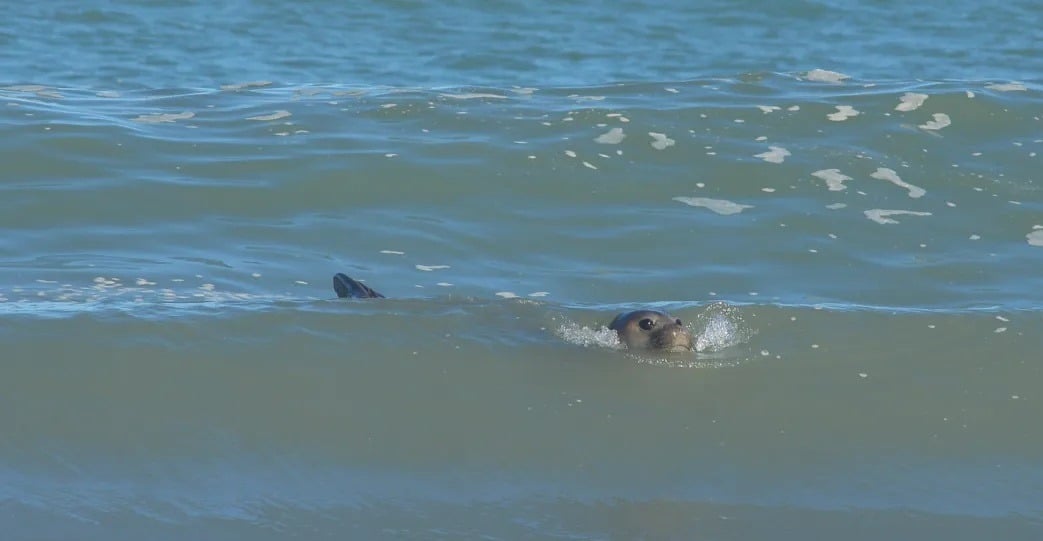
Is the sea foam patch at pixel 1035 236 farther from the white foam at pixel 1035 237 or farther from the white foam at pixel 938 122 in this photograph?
the white foam at pixel 938 122

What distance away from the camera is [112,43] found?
1888 centimetres

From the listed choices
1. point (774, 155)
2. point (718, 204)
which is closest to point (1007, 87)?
point (774, 155)

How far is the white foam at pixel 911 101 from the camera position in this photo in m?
12.9

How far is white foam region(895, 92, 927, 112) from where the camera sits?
12.9 metres

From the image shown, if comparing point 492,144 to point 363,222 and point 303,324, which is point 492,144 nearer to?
point 363,222

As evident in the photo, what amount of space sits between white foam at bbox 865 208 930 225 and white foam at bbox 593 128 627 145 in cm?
230

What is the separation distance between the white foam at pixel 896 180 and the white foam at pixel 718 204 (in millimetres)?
1242

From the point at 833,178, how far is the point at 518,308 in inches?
155

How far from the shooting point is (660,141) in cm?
1194

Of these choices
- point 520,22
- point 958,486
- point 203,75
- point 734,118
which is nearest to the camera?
point 958,486

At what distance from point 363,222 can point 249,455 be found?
→ 431 cm

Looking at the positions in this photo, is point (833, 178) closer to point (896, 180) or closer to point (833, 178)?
point (833, 178)

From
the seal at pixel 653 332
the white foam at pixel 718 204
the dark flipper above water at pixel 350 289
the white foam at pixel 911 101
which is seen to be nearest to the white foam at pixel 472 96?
the white foam at pixel 718 204

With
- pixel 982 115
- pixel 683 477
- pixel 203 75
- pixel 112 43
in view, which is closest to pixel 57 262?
pixel 683 477
